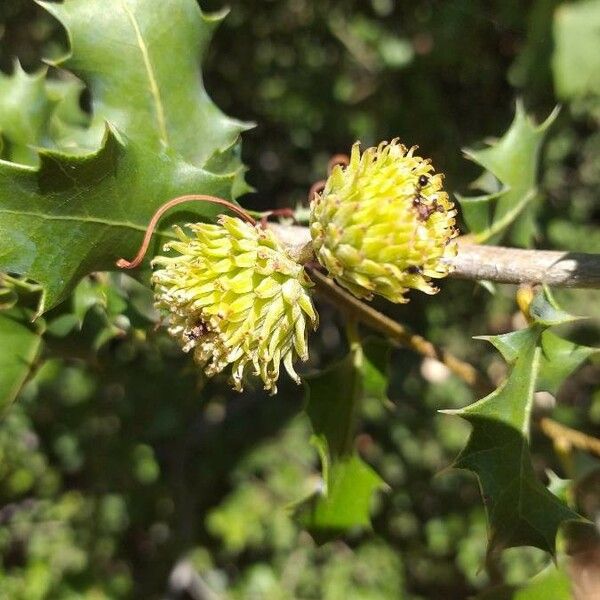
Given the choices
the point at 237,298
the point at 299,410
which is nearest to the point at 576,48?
the point at 299,410

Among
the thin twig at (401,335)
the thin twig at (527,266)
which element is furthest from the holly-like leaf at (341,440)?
the thin twig at (527,266)

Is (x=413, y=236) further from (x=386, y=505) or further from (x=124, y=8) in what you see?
(x=386, y=505)

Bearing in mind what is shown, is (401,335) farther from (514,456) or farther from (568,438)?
(568,438)

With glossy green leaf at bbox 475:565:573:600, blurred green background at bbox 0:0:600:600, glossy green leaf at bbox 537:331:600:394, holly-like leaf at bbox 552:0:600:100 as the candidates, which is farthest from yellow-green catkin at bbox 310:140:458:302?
holly-like leaf at bbox 552:0:600:100

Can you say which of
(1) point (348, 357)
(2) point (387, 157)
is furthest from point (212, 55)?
(2) point (387, 157)

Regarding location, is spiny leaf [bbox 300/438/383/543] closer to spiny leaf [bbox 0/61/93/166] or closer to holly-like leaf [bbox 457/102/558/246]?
holly-like leaf [bbox 457/102/558/246]
